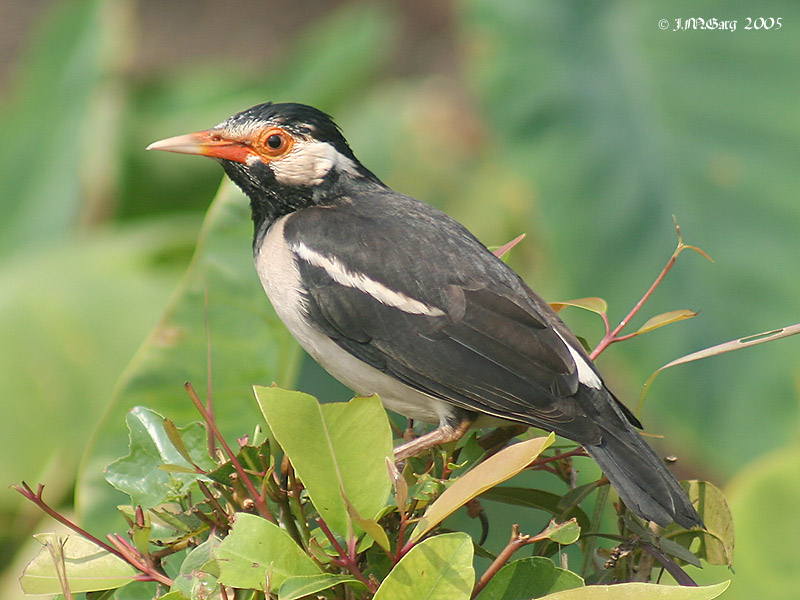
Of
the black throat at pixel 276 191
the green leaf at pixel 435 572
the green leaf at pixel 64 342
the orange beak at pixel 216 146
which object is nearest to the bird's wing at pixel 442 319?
the black throat at pixel 276 191

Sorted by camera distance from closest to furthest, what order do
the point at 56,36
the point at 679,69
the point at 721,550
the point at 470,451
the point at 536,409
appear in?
the point at 721,550, the point at 470,451, the point at 536,409, the point at 679,69, the point at 56,36

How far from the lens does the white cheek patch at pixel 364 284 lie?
2115 mm

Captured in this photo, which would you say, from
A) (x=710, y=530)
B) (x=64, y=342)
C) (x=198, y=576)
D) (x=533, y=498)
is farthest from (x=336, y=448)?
(x=64, y=342)

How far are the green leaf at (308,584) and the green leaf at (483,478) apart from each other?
0.12 meters

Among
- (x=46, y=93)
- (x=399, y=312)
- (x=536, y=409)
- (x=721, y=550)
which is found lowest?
(x=721, y=550)

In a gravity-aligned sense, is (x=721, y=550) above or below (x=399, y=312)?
below

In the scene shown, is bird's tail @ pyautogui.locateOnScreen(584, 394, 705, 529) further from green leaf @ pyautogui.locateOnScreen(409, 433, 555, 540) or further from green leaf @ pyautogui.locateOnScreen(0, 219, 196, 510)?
green leaf @ pyautogui.locateOnScreen(0, 219, 196, 510)

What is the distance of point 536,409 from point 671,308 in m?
2.21

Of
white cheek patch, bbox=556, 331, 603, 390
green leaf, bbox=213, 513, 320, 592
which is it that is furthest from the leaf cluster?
white cheek patch, bbox=556, 331, 603, 390

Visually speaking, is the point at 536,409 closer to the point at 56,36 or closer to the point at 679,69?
the point at 679,69

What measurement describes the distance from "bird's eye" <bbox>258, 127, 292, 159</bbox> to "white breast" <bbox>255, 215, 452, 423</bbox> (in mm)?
286

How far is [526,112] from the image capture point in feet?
13.9

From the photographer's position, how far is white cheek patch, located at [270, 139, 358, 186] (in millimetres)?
2391

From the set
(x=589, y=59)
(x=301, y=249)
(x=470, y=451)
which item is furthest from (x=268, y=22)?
(x=470, y=451)
